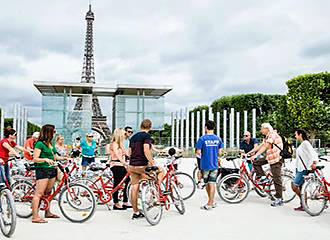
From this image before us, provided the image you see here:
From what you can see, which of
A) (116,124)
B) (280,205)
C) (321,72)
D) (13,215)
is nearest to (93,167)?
(13,215)

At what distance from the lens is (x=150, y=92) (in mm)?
26828

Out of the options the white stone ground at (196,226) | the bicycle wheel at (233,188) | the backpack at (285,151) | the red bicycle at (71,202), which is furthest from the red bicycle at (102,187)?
the backpack at (285,151)

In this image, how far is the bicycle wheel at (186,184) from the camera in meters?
8.50

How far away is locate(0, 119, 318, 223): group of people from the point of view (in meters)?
6.24

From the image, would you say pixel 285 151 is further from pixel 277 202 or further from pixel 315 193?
pixel 315 193

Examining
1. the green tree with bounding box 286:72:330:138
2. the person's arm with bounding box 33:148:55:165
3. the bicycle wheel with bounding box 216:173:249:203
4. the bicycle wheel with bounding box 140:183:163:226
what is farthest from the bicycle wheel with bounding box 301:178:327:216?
the green tree with bounding box 286:72:330:138

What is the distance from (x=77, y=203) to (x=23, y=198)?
3.65 feet

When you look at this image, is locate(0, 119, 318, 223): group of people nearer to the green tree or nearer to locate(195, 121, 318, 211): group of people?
locate(195, 121, 318, 211): group of people

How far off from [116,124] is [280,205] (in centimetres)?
1825

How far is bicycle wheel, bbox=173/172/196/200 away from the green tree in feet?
85.3

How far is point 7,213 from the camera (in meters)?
5.28

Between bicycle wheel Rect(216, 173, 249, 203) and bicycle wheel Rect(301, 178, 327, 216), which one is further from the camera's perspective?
bicycle wheel Rect(216, 173, 249, 203)

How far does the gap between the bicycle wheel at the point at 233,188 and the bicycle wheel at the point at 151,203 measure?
2249mm

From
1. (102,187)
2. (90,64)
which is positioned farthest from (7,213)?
(90,64)
